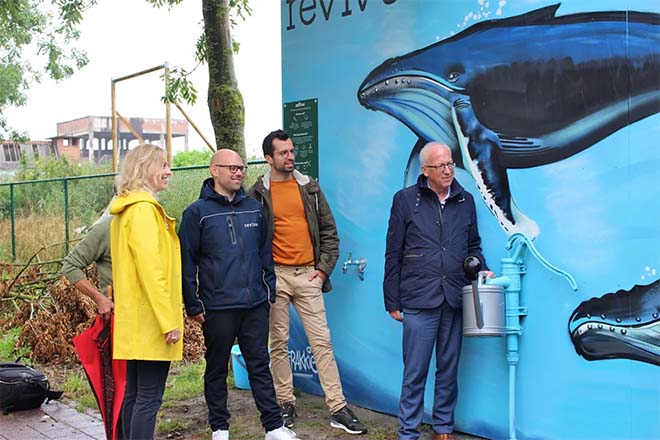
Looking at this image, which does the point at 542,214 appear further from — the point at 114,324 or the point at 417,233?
the point at 114,324

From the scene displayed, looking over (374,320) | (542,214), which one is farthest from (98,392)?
(542,214)

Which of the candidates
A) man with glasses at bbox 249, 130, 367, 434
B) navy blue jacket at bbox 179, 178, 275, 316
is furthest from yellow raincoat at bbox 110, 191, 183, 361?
man with glasses at bbox 249, 130, 367, 434

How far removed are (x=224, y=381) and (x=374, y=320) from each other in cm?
133

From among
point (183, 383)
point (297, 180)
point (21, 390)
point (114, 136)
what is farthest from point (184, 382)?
point (114, 136)

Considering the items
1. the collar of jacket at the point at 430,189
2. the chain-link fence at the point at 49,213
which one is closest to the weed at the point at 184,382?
the collar of jacket at the point at 430,189

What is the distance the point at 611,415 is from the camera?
15.2 feet

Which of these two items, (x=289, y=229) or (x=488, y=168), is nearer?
(x=488, y=168)

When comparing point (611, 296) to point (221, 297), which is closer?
point (611, 296)

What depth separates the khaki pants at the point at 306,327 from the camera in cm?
597

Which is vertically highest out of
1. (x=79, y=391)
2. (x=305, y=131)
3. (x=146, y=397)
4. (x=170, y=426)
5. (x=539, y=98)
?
(x=539, y=98)

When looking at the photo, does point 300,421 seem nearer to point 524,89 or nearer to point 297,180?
point 297,180

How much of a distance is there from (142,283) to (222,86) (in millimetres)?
3401

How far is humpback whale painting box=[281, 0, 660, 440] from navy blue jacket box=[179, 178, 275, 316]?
47.8 inches

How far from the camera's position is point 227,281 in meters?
5.28
